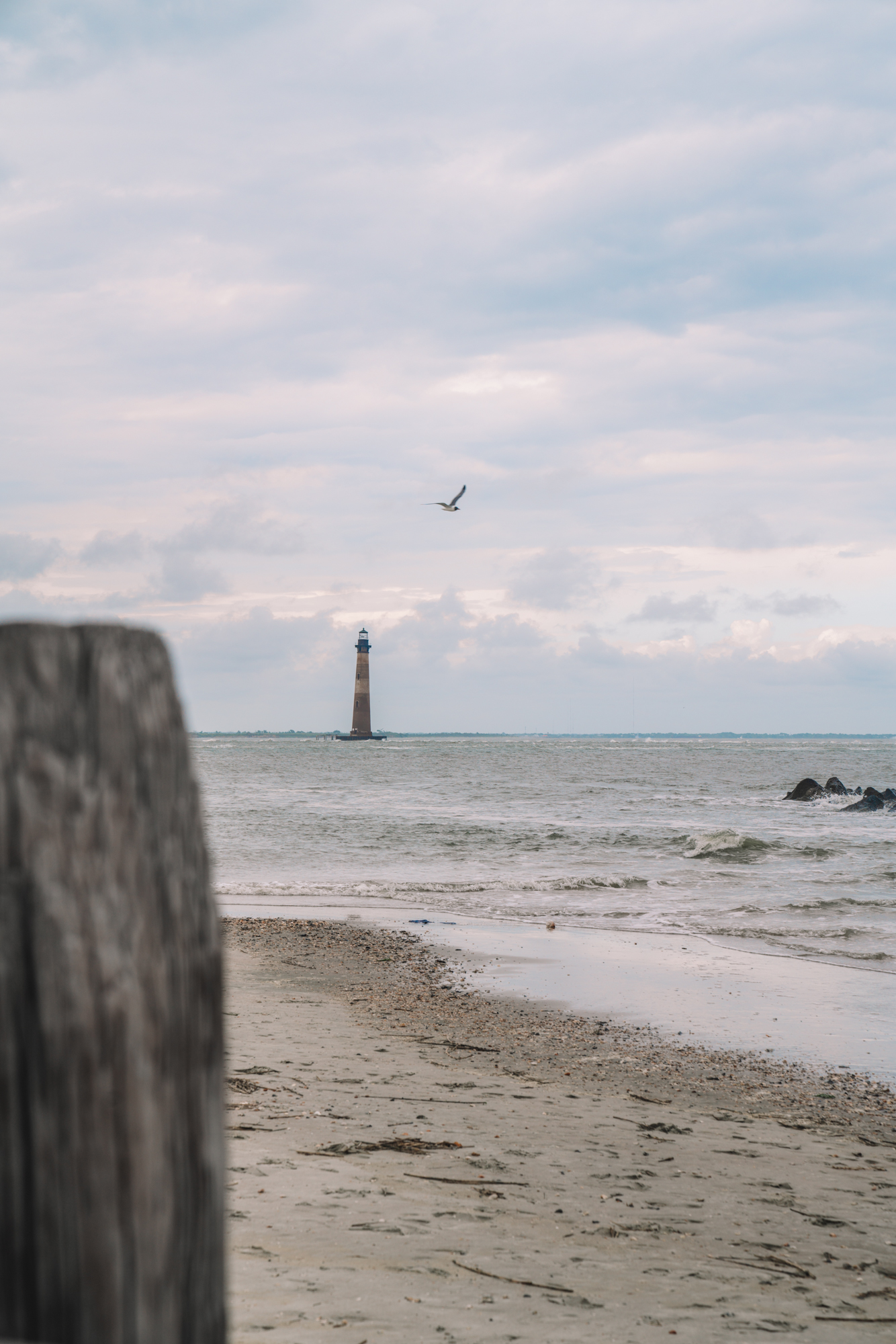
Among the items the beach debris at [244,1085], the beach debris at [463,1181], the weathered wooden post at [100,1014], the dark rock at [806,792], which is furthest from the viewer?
the dark rock at [806,792]

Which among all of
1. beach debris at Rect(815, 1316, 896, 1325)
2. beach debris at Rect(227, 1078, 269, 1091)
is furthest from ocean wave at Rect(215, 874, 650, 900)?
beach debris at Rect(815, 1316, 896, 1325)

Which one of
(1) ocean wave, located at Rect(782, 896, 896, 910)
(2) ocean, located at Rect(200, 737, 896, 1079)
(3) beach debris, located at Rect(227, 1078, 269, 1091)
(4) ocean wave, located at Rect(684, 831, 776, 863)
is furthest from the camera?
(4) ocean wave, located at Rect(684, 831, 776, 863)

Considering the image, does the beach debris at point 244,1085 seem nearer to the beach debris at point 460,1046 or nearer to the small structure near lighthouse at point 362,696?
the beach debris at point 460,1046

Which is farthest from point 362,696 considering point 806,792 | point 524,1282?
point 524,1282

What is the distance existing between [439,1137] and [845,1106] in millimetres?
2807

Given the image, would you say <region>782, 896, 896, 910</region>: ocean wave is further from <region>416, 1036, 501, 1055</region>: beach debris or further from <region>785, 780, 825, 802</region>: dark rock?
<region>785, 780, 825, 802</region>: dark rock

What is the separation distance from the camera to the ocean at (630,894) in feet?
29.9

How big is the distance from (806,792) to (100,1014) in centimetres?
4161

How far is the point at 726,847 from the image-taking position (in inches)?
822

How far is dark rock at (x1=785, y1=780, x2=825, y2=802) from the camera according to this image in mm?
39062

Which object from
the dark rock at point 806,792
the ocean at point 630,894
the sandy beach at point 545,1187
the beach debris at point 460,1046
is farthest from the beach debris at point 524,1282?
the dark rock at point 806,792

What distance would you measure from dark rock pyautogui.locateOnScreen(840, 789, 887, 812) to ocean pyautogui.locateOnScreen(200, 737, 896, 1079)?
783 millimetres

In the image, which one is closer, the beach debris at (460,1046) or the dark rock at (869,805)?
the beach debris at (460,1046)

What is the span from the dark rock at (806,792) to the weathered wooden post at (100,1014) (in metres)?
40.6
